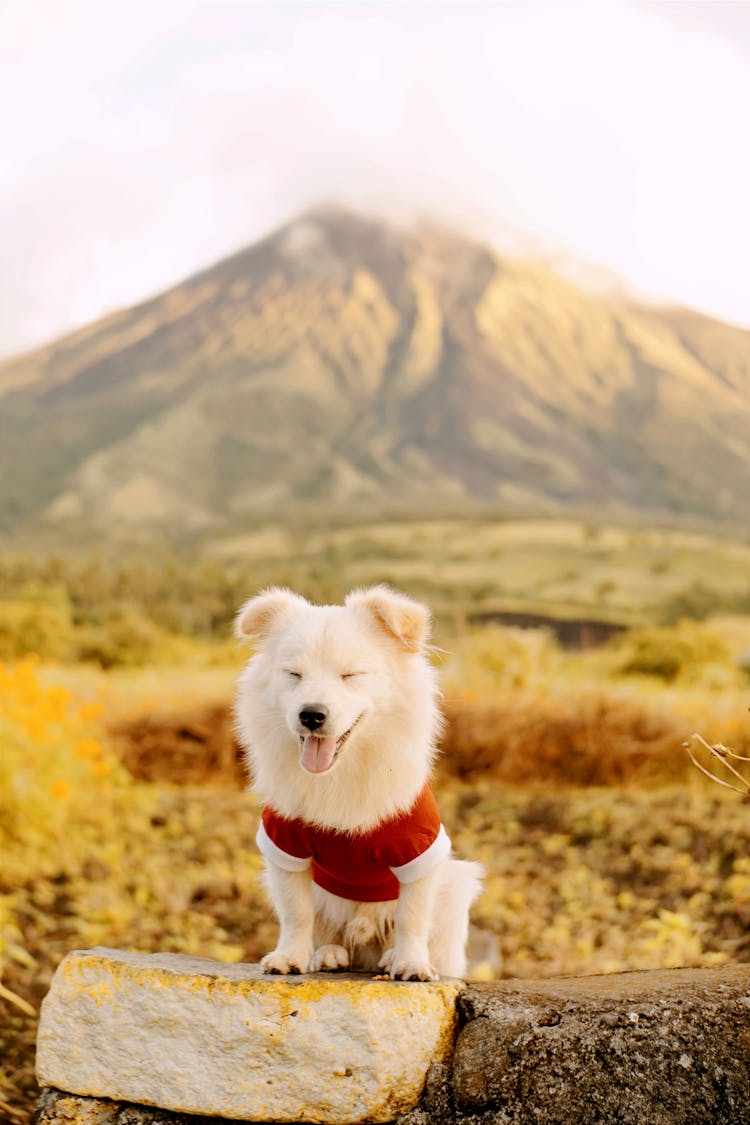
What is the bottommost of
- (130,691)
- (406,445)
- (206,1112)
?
(406,445)

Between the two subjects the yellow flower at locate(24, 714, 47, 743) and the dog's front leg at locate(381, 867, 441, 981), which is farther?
the yellow flower at locate(24, 714, 47, 743)

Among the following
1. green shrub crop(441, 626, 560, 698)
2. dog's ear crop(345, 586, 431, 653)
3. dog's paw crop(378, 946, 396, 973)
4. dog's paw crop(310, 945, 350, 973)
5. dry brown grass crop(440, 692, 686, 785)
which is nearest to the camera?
dog's ear crop(345, 586, 431, 653)

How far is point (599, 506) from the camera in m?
94.8

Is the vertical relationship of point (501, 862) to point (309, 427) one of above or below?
above

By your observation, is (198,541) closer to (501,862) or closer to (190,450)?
(190,450)

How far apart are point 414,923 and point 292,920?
41 centimetres

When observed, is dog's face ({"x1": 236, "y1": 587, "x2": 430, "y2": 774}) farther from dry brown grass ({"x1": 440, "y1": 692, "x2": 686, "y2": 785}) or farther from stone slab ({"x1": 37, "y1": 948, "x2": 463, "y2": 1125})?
dry brown grass ({"x1": 440, "y1": 692, "x2": 686, "y2": 785})

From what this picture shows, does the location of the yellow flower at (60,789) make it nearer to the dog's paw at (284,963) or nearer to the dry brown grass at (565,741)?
the dry brown grass at (565,741)

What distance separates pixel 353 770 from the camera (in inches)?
133

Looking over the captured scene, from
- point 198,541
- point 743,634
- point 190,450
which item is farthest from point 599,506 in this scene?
point 743,634

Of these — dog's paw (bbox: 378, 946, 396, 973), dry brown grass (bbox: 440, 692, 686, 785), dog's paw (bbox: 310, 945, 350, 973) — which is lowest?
dry brown grass (bbox: 440, 692, 686, 785)

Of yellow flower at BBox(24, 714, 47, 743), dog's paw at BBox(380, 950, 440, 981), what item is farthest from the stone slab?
yellow flower at BBox(24, 714, 47, 743)

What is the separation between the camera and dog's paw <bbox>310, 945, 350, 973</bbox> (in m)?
3.67

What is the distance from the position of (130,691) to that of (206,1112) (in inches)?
351
